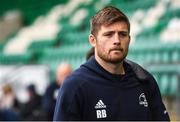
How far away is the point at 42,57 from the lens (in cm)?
1415

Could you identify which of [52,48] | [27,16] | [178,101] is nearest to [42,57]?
[52,48]

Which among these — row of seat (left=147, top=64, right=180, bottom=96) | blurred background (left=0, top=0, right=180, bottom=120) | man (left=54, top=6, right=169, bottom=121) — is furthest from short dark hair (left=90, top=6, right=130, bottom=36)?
row of seat (left=147, top=64, right=180, bottom=96)

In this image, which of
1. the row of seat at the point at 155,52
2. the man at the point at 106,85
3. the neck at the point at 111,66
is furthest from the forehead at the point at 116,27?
the row of seat at the point at 155,52

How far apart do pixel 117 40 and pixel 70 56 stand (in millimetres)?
10316

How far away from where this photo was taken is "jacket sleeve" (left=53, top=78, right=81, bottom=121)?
271 cm

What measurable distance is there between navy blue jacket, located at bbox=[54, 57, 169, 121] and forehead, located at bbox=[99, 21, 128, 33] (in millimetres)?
187

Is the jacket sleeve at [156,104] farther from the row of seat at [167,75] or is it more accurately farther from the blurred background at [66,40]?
the row of seat at [167,75]

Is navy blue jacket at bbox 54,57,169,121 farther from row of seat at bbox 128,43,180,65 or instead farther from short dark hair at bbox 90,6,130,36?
row of seat at bbox 128,43,180,65

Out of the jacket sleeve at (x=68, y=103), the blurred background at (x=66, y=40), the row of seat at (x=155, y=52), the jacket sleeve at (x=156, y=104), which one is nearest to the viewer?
the jacket sleeve at (x=68, y=103)

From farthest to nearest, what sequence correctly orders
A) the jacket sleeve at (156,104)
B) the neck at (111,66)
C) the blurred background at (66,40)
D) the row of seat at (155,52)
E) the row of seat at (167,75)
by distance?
the row of seat at (155,52), the blurred background at (66,40), the row of seat at (167,75), the jacket sleeve at (156,104), the neck at (111,66)

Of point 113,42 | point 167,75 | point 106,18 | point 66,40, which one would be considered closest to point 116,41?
point 113,42

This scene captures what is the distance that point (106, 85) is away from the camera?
2803 mm

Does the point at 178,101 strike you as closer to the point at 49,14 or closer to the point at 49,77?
the point at 49,77

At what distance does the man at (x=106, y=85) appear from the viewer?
2.73 m
